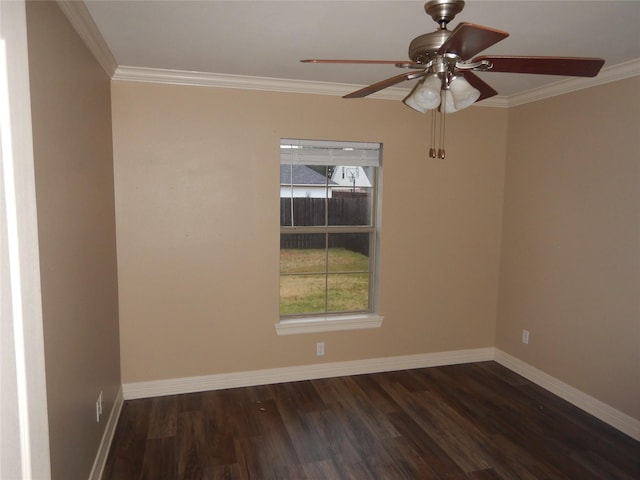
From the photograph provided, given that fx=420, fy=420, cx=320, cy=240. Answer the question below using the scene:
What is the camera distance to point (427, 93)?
153cm

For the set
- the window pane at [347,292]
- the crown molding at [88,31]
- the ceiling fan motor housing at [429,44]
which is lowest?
the window pane at [347,292]

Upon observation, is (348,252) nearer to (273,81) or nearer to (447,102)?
(273,81)

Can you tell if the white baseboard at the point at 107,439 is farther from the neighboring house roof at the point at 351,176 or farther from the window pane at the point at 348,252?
the neighboring house roof at the point at 351,176

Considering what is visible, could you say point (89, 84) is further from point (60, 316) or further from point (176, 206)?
point (60, 316)

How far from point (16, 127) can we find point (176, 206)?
2.34 metres

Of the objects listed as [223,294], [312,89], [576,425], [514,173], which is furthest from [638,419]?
[312,89]

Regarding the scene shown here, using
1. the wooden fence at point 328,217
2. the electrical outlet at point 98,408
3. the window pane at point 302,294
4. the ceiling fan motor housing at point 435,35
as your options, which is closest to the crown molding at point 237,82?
the wooden fence at point 328,217

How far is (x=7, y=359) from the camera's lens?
34.2 inches

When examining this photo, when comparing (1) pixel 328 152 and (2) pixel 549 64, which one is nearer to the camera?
(2) pixel 549 64

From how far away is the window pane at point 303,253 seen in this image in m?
3.62

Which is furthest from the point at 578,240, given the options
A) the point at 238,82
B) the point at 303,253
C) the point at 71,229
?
the point at 71,229

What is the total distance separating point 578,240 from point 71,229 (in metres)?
3.32

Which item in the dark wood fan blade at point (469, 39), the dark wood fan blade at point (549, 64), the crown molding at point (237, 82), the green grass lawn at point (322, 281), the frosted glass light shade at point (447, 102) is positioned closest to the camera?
the dark wood fan blade at point (469, 39)

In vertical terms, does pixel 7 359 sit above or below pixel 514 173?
below
